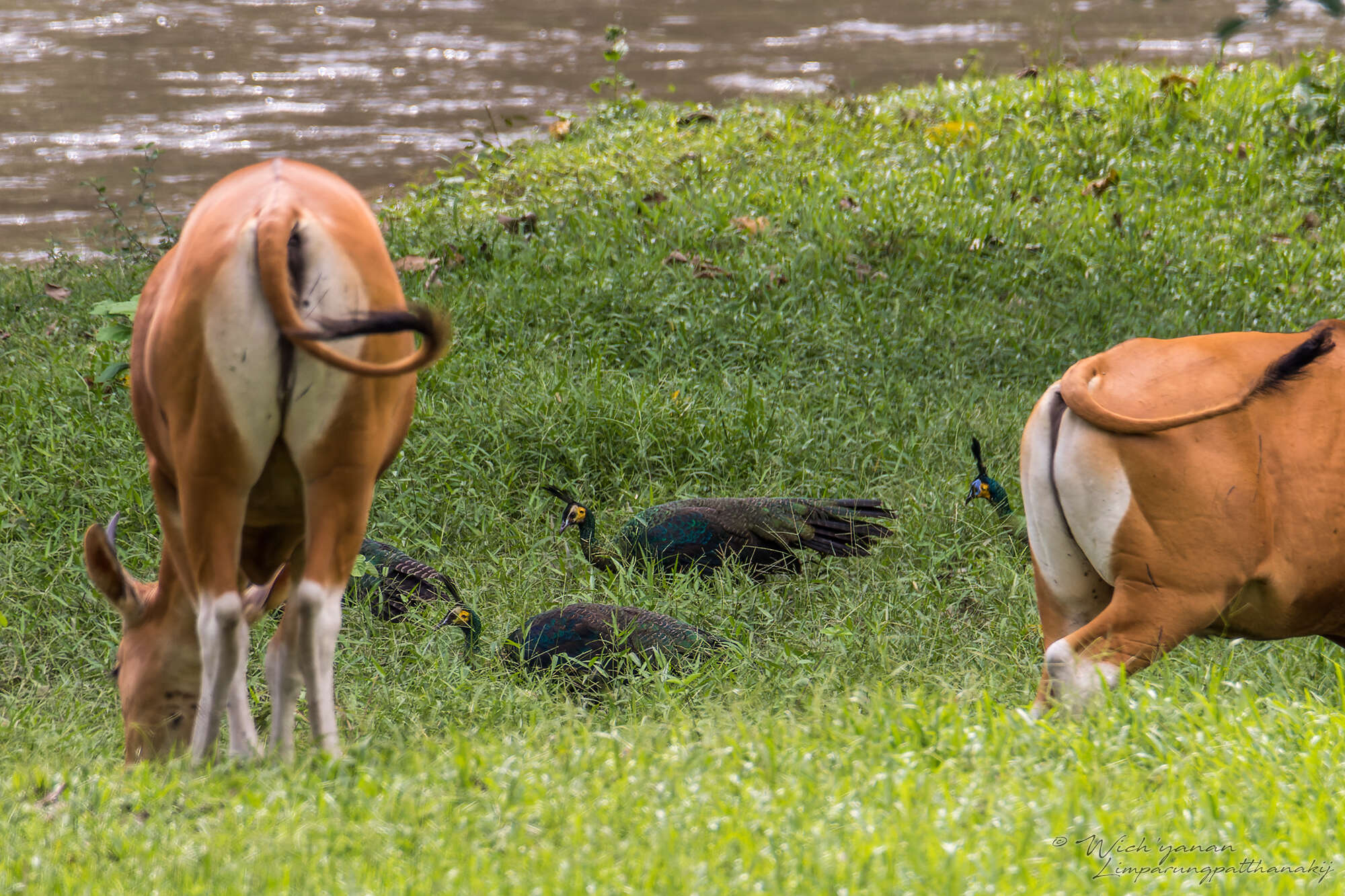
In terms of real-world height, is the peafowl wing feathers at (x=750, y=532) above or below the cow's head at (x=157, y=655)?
below

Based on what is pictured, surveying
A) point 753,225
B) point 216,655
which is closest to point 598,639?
point 216,655

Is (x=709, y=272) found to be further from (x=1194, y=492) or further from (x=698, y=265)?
(x=1194, y=492)

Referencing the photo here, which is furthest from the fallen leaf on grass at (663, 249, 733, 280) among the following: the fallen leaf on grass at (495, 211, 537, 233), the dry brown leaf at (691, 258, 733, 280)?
the fallen leaf on grass at (495, 211, 537, 233)

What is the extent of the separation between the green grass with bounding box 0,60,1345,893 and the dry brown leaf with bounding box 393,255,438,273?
0.18 metres

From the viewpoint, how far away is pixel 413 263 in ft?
21.4

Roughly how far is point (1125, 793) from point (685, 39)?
1098 cm

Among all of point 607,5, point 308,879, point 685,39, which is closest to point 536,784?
point 308,879

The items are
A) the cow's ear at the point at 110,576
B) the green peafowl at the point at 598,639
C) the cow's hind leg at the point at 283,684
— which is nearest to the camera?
the cow's hind leg at the point at 283,684

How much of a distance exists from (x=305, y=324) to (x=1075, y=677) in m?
1.89

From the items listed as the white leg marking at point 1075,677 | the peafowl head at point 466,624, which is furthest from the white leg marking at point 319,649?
the white leg marking at point 1075,677

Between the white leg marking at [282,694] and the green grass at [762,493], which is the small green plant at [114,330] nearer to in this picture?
the green grass at [762,493]

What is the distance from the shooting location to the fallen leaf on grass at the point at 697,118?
8.98 m

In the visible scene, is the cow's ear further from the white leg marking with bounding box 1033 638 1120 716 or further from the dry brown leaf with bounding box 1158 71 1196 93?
the dry brown leaf with bounding box 1158 71 1196 93

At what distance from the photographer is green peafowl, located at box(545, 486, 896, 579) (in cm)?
457
